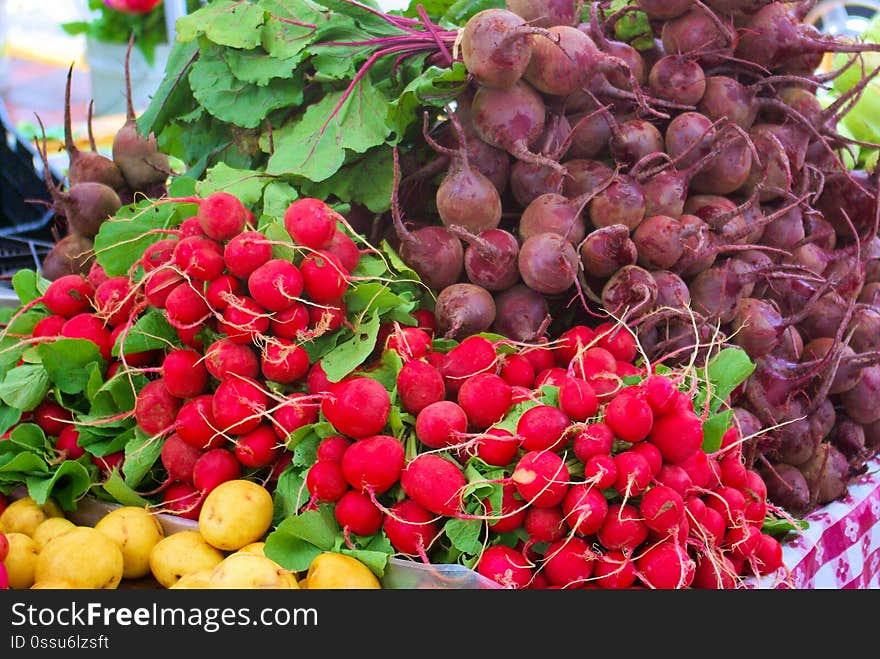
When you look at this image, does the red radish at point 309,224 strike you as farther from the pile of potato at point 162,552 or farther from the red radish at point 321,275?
the pile of potato at point 162,552

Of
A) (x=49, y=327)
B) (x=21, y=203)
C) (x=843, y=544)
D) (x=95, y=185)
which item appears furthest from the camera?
(x=21, y=203)

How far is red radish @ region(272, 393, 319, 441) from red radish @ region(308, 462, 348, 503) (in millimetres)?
125

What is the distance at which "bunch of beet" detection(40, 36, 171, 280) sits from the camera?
2359 mm

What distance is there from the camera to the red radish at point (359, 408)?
1.42m

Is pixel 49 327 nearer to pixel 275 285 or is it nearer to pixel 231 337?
pixel 231 337

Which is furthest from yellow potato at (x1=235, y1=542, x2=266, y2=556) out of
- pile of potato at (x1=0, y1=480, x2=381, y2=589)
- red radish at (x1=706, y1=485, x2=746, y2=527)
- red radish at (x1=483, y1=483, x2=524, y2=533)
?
red radish at (x1=706, y1=485, x2=746, y2=527)

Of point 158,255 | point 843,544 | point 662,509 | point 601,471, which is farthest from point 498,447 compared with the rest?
point 843,544

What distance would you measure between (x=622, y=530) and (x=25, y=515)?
1.20 meters

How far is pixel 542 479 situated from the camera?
1.30 meters

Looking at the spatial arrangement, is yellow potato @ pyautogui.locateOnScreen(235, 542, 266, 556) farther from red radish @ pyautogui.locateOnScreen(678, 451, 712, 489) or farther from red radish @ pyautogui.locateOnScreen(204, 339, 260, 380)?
red radish @ pyautogui.locateOnScreen(678, 451, 712, 489)

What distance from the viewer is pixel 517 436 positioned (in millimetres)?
1383

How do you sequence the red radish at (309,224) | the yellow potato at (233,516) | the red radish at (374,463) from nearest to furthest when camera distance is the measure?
the red radish at (374,463), the yellow potato at (233,516), the red radish at (309,224)

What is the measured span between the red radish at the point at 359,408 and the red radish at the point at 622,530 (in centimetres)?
43

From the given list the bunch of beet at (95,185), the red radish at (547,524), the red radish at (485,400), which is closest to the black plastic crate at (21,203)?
the bunch of beet at (95,185)
